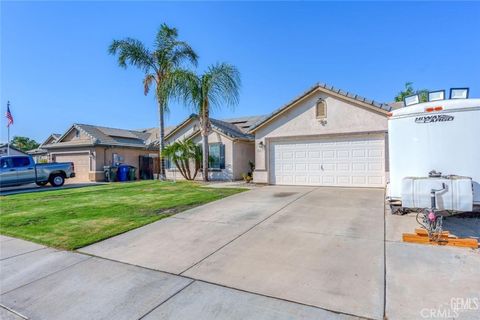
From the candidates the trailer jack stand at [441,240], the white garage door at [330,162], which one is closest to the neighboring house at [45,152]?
the white garage door at [330,162]

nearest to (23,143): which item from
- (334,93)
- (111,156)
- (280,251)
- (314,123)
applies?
(111,156)

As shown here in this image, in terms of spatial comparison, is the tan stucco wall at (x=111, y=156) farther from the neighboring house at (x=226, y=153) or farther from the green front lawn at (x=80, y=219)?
the green front lawn at (x=80, y=219)

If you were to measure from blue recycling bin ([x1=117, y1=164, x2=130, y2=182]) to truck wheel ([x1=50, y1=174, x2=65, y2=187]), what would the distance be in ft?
12.2

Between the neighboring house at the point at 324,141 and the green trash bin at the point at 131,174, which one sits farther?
the green trash bin at the point at 131,174

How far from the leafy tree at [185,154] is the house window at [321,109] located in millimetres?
7853

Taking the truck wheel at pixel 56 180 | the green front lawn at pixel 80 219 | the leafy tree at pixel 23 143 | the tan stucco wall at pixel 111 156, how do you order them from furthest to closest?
the leafy tree at pixel 23 143, the tan stucco wall at pixel 111 156, the truck wheel at pixel 56 180, the green front lawn at pixel 80 219

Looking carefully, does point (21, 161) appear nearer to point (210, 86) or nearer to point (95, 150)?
point (95, 150)

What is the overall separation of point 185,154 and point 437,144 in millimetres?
13259

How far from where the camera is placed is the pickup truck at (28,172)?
13.9 metres

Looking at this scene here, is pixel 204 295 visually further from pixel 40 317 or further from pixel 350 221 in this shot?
pixel 350 221

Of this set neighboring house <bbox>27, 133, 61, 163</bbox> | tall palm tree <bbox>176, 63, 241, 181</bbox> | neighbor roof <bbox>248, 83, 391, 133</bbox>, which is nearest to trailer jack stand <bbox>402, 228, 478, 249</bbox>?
neighbor roof <bbox>248, 83, 391, 133</bbox>

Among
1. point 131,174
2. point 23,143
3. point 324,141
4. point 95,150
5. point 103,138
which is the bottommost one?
point 131,174

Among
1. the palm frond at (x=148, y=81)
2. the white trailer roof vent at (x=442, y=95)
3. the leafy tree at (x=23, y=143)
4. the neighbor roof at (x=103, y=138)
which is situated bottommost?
the white trailer roof vent at (x=442, y=95)

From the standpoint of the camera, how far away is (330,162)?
1126cm
